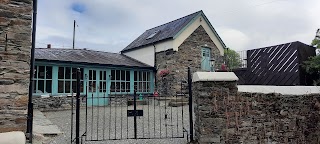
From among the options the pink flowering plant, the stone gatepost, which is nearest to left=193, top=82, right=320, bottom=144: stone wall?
the stone gatepost

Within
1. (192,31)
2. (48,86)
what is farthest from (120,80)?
(192,31)

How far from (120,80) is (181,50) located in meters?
4.34

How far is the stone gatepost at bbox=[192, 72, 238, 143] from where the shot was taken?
4570mm

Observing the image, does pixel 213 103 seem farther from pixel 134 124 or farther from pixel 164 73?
pixel 164 73

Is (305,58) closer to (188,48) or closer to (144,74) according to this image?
Result: (188,48)

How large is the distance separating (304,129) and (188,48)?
10908mm

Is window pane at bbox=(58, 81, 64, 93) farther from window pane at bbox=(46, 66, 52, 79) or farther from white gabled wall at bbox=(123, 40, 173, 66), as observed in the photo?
white gabled wall at bbox=(123, 40, 173, 66)

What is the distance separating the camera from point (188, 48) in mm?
15508

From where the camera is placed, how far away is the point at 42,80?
11.6m

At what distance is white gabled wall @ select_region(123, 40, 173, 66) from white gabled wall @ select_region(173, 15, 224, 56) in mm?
489

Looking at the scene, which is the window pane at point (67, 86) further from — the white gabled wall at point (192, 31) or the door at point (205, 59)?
the door at point (205, 59)

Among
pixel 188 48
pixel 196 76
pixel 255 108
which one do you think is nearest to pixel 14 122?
pixel 196 76

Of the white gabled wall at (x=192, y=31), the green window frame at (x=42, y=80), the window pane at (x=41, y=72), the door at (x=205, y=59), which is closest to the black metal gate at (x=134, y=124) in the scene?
the green window frame at (x=42, y=80)

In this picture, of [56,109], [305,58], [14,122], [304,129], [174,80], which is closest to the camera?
[14,122]
